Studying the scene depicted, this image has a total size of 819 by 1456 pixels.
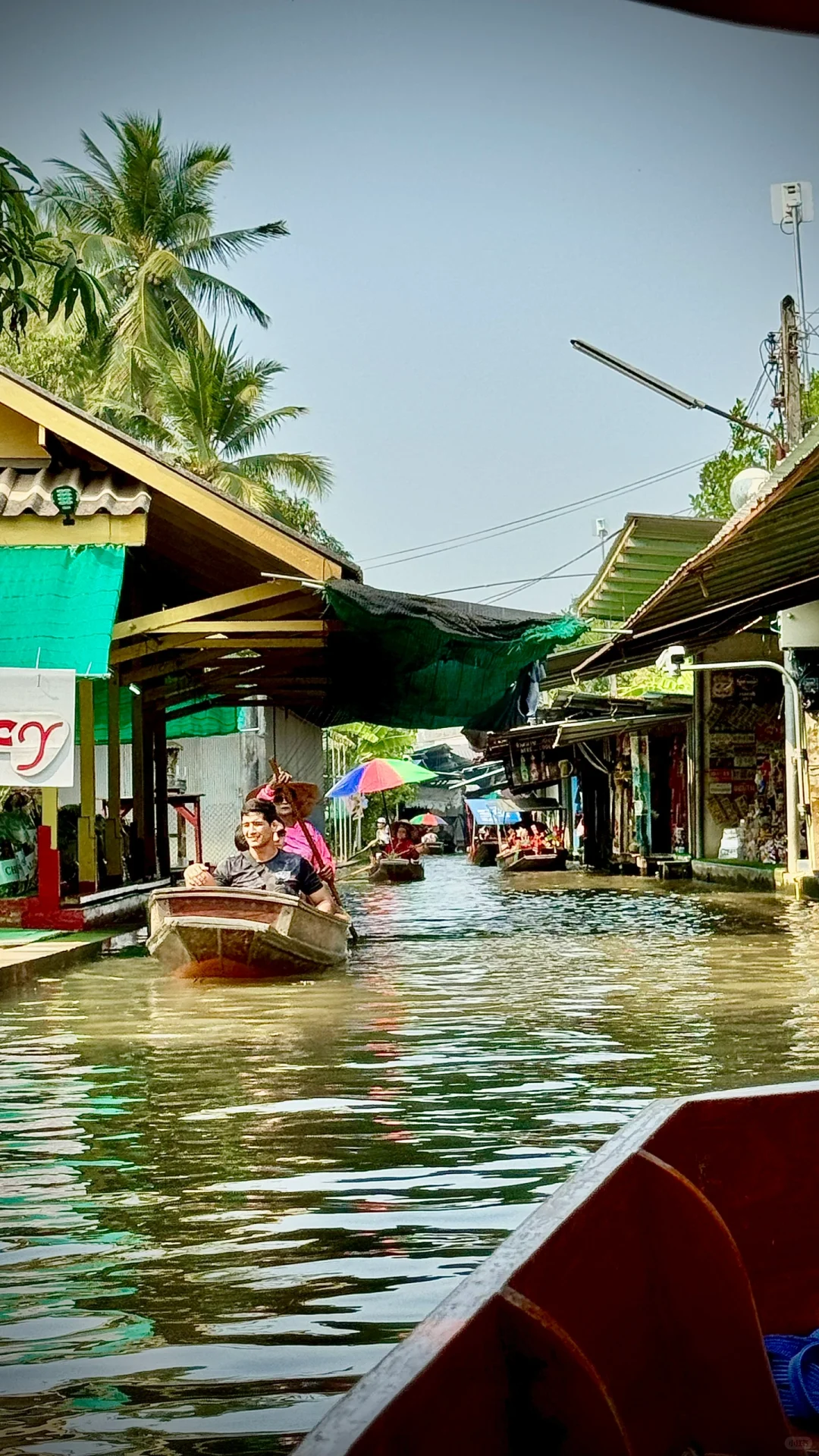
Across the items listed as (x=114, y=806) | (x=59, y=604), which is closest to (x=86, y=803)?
(x=59, y=604)

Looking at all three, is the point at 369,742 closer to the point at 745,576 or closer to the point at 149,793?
the point at 149,793

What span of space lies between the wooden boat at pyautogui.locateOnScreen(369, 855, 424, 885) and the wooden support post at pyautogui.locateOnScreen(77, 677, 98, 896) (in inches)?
625

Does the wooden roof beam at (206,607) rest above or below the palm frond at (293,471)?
below

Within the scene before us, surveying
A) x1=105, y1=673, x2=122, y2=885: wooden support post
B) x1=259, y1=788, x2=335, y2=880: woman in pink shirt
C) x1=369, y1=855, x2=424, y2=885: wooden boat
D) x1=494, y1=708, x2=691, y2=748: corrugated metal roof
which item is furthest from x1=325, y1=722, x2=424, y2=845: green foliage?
x1=259, y1=788, x2=335, y2=880: woman in pink shirt

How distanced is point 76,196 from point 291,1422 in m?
30.1

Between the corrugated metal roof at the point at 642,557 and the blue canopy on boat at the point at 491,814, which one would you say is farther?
the blue canopy on boat at the point at 491,814

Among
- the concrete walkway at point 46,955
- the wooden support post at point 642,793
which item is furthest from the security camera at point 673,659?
the wooden support post at point 642,793

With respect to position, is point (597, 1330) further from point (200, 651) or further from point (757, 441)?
point (757, 441)

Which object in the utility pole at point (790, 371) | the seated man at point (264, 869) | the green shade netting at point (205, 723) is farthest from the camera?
the green shade netting at point (205, 723)

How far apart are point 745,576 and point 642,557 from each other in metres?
11.3

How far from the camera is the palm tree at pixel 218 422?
29.7m

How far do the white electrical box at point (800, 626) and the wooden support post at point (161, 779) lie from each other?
8.83m

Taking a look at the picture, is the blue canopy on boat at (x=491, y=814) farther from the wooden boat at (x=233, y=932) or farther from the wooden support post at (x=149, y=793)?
the wooden boat at (x=233, y=932)

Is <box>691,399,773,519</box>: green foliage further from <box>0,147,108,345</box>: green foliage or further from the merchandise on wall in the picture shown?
<box>0,147,108,345</box>: green foliage
